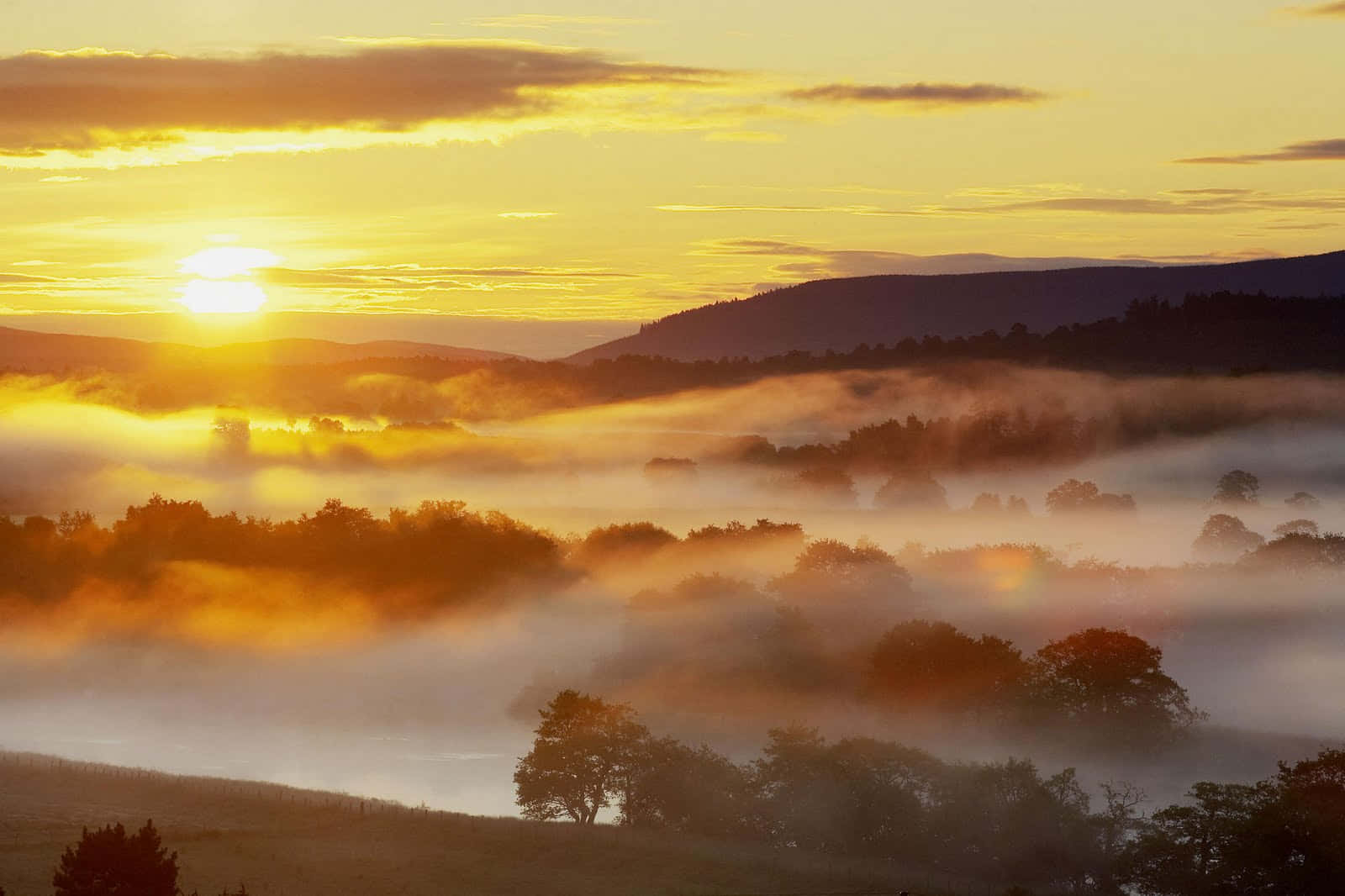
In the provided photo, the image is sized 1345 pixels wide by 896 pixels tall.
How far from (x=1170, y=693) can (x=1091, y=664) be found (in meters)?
4.95

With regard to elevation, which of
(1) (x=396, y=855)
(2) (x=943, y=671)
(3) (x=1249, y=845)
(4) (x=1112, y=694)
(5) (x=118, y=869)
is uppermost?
(2) (x=943, y=671)

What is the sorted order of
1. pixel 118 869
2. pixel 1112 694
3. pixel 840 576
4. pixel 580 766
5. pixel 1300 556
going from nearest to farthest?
1. pixel 118 869
2. pixel 580 766
3. pixel 1112 694
4. pixel 840 576
5. pixel 1300 556

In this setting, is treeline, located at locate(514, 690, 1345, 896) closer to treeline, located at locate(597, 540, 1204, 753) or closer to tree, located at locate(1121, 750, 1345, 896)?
tree, located at locate(1121, 750, 1345, 896)

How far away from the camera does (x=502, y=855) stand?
3275 inches

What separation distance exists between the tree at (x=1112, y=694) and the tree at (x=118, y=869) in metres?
60.1

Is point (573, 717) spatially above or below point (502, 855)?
above

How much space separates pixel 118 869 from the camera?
62.2 metres

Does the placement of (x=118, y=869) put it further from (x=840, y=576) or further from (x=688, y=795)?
(x=840, y=576)

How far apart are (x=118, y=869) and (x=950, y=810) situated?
38.3 meters

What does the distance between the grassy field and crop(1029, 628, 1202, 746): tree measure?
2981 cm

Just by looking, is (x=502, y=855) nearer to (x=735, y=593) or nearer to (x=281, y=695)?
(x=735, y=593)

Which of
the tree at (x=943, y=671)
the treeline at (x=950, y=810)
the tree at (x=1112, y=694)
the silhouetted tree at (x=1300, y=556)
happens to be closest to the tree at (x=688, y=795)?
the treeline at (x=950, y=810)

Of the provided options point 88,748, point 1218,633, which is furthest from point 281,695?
point 1218,633

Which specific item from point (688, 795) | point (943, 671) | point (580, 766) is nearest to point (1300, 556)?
point (943, 671)
